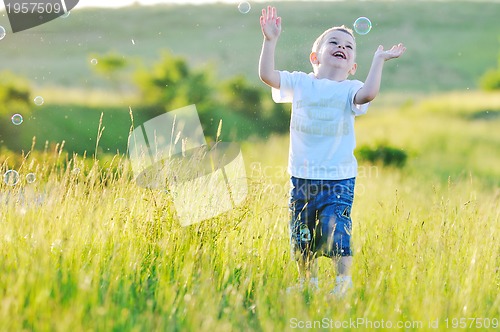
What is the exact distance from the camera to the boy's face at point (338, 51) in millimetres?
4438

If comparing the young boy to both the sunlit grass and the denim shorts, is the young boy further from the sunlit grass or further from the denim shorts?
the sunlit grass

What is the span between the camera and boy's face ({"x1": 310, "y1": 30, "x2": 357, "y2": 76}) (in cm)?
444

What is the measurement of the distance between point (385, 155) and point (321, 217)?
42.5ft

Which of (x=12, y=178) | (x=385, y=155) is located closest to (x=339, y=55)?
(x=12, y=178)

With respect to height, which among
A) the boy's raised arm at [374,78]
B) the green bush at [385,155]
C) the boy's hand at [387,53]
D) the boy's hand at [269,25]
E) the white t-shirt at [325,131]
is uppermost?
the boy's hand at [269,25]

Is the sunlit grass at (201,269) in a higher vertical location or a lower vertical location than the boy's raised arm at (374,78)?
lower

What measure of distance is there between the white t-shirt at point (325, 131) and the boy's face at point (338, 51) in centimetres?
14

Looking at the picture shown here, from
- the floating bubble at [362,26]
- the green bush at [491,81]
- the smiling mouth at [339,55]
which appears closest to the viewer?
the smiling mouth at [339,55]

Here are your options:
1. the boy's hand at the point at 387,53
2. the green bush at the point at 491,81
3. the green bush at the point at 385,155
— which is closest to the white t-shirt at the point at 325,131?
the boy's hand at the point at 387,53

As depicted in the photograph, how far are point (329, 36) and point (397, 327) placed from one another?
1947 millimetres

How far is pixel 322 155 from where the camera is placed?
433 cm

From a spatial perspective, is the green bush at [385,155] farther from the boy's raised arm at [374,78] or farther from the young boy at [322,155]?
the boy's raised arm at [374,78]

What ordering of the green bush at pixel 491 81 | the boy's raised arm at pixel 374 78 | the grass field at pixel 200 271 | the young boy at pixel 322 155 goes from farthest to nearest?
1. the green bush at pixel 491 81
2. the young boy at pixel 322 155
3. the boy's raised arm at pixel 374 78
4. the grass field at pixel 200 271

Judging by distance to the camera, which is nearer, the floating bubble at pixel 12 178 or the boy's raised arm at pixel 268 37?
the boy's raised arm at pixel 268 37
